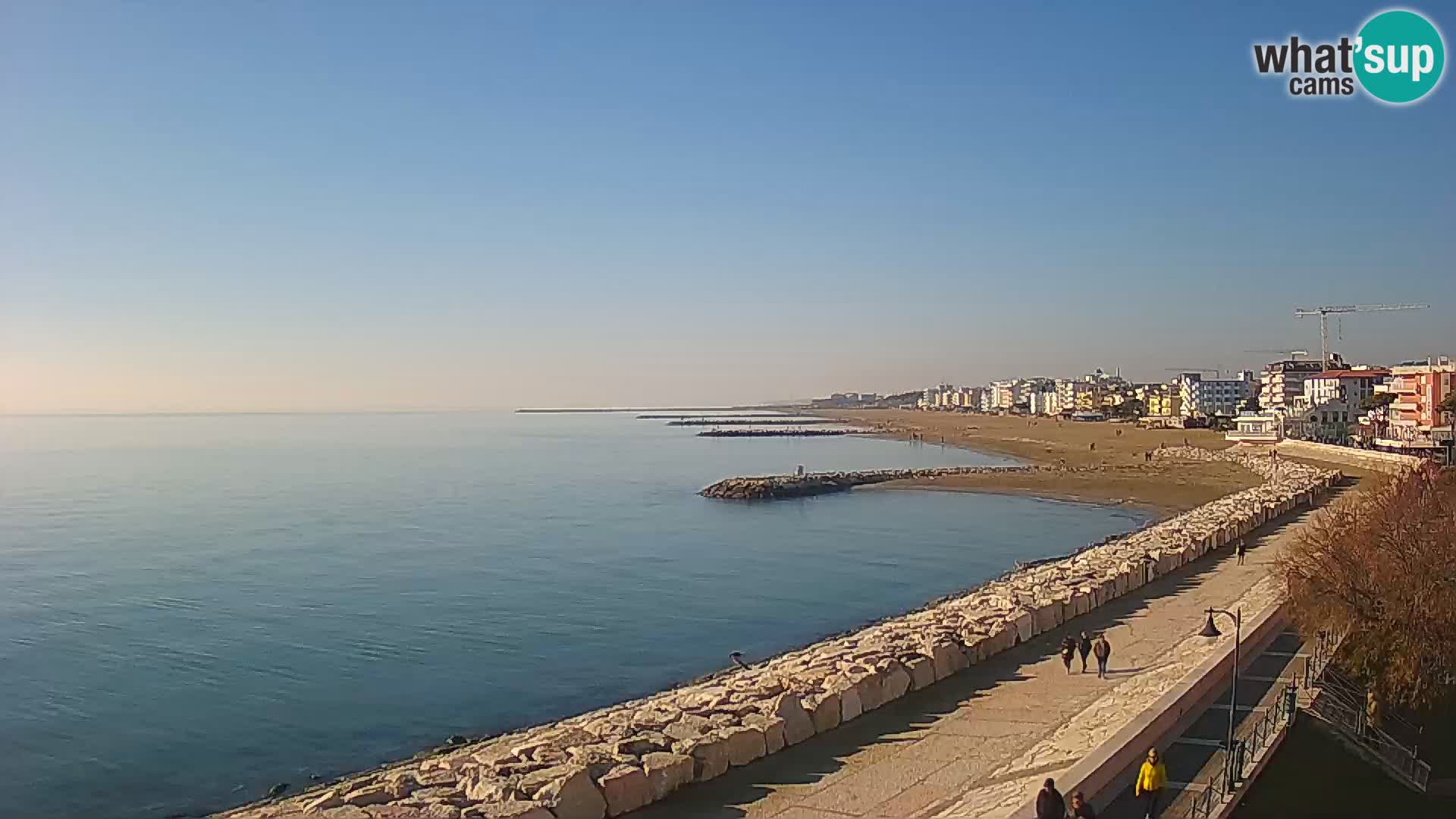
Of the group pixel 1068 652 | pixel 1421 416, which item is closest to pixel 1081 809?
pixel 1068 652

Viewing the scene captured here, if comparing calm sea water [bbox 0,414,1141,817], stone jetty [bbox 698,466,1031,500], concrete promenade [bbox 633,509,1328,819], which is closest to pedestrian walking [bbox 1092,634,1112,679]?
concrete promenade [bbox 633,509,1328,819]

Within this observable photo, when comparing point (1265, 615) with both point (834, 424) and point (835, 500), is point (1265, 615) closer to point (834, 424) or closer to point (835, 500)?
point (835, 500)

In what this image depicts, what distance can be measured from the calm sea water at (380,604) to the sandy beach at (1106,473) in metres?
4.80

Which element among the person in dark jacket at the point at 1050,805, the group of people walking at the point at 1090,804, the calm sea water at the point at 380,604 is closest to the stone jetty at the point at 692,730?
the calm sea water at the point at 380,604

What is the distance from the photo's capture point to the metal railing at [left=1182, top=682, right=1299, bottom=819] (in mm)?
11531

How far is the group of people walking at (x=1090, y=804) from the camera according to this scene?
31.6 feet

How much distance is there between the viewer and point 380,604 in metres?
29.2

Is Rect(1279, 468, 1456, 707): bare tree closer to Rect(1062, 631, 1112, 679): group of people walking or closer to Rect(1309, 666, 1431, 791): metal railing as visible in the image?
Rect(1309, 666, 1431, 791): metal railing

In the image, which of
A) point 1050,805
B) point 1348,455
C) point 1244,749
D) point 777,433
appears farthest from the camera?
point 777,433

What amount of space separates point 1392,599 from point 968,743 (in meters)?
7.82

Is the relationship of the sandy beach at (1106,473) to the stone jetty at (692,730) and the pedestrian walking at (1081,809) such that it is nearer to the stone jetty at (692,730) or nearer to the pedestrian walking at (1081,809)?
the stone jetty at (692,730)

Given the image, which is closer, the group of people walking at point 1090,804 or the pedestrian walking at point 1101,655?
the group of people walking at point 1090,804

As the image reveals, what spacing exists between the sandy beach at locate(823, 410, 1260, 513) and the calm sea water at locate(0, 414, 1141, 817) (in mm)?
4798

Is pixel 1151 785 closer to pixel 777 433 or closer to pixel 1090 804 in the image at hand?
pixel 1090 804
